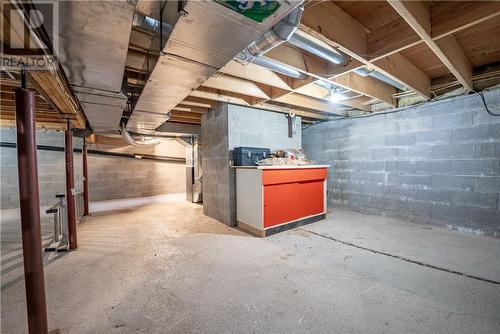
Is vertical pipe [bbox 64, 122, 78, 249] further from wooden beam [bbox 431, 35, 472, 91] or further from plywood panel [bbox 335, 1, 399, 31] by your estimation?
wooden beam [bbox 431, 35, 472, 91]

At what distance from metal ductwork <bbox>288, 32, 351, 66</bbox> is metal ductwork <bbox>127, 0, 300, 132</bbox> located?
0.55 m

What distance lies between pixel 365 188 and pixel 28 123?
4507 mm

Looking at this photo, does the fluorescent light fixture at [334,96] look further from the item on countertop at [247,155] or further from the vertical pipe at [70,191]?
the vertical pipe at [70,191]

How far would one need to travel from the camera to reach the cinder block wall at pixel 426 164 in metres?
2.79

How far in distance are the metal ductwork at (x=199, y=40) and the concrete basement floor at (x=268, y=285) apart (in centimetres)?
168

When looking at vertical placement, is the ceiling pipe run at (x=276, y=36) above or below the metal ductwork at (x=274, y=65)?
below

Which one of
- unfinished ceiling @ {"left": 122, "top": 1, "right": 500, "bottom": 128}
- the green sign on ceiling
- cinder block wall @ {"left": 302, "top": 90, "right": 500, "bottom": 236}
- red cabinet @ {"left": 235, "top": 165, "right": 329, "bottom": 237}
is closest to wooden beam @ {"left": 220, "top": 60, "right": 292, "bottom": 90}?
unfinished ceiling @ {"left": 122, "top": 1, "right": 500, "bottom": 128}

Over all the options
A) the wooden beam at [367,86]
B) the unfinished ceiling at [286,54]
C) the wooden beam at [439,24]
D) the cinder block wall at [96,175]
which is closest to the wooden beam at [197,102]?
the unfinished ceiling at [286,54]

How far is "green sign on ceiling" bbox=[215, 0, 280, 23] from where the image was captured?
93 centimetres

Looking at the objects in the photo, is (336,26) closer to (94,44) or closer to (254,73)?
(254,73)

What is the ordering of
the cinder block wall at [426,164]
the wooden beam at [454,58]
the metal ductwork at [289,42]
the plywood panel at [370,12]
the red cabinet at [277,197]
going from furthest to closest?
the red cabinet at [277,197] → the cinder block wall at [426,164] → the wooden beam at [454,58] → the plywood panel at [370,12] → the metal ductwork at [289,42]

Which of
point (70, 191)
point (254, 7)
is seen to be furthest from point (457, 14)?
point (70, 191)

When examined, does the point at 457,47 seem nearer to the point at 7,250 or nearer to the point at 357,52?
the point at 357,52

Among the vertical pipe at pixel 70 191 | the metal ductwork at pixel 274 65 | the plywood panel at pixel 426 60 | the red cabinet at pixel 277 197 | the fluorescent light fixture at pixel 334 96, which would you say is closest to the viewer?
the metal ductwork at pixel 274 65
